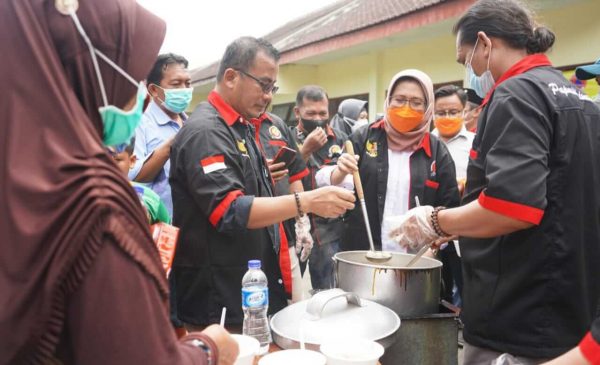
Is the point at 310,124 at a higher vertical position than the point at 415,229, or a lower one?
higher

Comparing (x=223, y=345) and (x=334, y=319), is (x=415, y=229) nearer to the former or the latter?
(x=334, y=319)

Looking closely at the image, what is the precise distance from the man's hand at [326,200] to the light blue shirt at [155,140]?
1315mm

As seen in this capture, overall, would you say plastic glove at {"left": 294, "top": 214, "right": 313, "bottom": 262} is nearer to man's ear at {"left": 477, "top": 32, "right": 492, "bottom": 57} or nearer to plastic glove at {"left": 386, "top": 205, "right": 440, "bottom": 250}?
plastic glove at {"left": 386, "top": 205, "right": 440, "bottom": 250}

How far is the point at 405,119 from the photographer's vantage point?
106 inches

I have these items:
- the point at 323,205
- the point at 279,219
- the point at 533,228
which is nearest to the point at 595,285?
the point at 533,228

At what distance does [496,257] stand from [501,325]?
0.25 m

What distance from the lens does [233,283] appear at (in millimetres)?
1981

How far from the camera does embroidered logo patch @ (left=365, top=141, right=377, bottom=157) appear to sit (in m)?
2.77

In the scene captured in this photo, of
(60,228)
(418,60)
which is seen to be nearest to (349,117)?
(418,60)

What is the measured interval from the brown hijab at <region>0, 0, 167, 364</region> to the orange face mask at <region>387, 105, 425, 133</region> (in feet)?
7.12

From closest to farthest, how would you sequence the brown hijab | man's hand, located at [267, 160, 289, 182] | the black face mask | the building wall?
1. the brown hijab
2. man's hand, located at [267, 160, 289, 182]
3. the black face mask
4. the building wall

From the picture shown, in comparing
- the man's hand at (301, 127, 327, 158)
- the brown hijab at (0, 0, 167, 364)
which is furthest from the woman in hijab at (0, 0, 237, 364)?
the man's hand at (301, 127, 327, 158)

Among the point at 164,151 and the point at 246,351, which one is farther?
the point at 164,151

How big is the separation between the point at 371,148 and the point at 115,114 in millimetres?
2094
